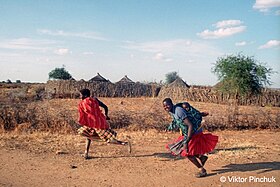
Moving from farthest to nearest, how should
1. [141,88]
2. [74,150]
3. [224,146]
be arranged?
[141,88], [224,146], [74,150]

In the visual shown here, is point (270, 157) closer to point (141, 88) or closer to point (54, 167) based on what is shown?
point (54, 167)

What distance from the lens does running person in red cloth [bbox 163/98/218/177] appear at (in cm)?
589

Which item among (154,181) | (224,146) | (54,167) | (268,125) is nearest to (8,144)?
(54,167)

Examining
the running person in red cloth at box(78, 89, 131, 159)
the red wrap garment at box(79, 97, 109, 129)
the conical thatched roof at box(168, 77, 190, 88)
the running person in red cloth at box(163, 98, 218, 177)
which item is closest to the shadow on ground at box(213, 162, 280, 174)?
the running person in red cloth at box(163, 98, 218, 177)

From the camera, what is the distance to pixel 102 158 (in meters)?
7.64

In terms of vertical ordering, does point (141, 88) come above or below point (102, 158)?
above

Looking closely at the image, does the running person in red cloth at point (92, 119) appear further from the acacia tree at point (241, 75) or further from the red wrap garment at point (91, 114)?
the acacia tree at point (241, 75)

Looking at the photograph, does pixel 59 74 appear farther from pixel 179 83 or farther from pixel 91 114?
pixel 91 114

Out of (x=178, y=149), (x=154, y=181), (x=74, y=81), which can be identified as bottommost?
(x=154, y=181)

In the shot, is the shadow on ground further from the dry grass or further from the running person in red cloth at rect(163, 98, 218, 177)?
the dry grass

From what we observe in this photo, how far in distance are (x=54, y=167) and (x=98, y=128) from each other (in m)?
1.32

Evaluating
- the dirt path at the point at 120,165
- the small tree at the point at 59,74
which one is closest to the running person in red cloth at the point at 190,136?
the dirt path at the point at 120,165

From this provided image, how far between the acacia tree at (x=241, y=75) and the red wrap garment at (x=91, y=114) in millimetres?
10095

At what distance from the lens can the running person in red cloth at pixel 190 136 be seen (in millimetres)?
5895
